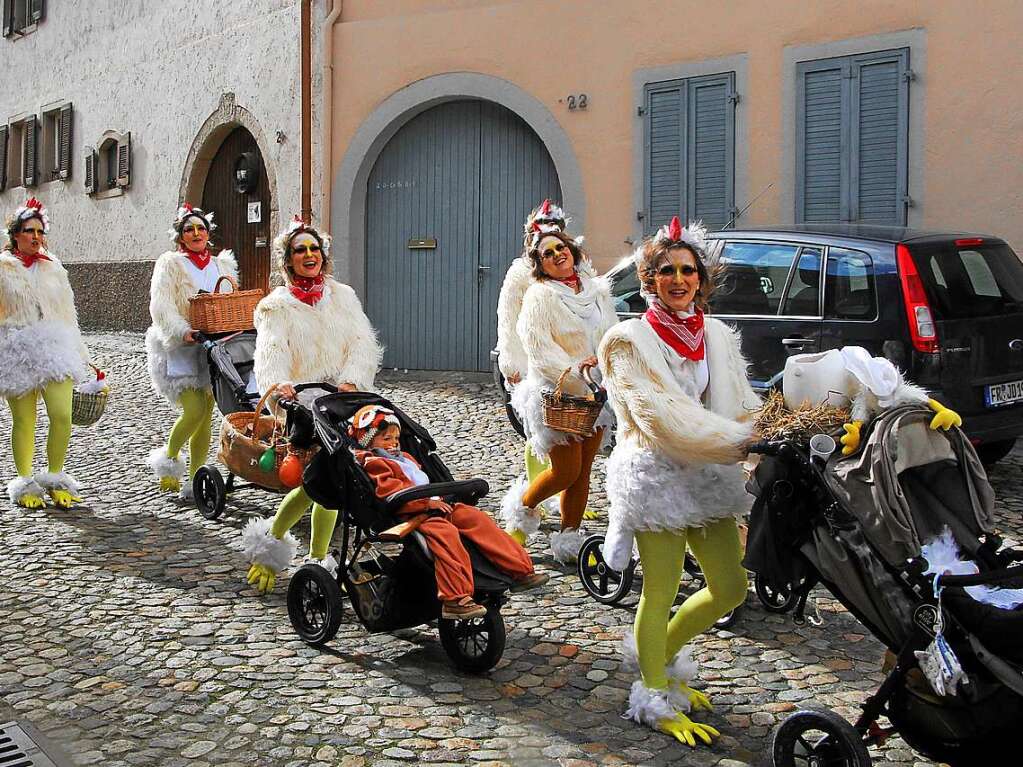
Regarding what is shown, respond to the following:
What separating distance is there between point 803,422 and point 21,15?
76.8 ft

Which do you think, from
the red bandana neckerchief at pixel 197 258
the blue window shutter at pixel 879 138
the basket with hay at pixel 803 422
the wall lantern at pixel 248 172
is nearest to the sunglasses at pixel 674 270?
the basket with hay at pixel 803 422

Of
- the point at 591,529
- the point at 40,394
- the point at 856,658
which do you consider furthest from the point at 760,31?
the point at 856,658

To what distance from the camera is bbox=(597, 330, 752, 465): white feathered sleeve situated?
390 centimetres

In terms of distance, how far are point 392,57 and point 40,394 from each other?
8.18 metres

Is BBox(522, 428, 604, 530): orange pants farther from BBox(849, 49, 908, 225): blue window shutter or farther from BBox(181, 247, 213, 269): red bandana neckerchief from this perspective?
BBox(849, 49, 908, 225): blue window shutter

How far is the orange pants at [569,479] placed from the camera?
602 cm

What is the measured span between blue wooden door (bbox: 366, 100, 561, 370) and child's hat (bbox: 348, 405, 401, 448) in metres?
8.87

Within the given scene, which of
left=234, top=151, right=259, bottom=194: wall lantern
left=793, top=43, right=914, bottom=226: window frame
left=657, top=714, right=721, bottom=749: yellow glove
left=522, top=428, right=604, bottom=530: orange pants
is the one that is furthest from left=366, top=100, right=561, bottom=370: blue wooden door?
left=657, top=714, right=721, bottom=749: yellow glove

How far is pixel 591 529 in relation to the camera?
22.8 feet

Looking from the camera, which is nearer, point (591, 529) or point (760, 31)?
point (591, 529)

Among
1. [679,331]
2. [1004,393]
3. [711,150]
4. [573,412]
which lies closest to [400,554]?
Answer: [573,412]

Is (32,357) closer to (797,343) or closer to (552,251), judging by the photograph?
(552,251)

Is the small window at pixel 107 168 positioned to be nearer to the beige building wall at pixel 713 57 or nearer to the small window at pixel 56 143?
the small window at pixel 56 143

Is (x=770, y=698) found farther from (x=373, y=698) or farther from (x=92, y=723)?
(x=92, y=723)
